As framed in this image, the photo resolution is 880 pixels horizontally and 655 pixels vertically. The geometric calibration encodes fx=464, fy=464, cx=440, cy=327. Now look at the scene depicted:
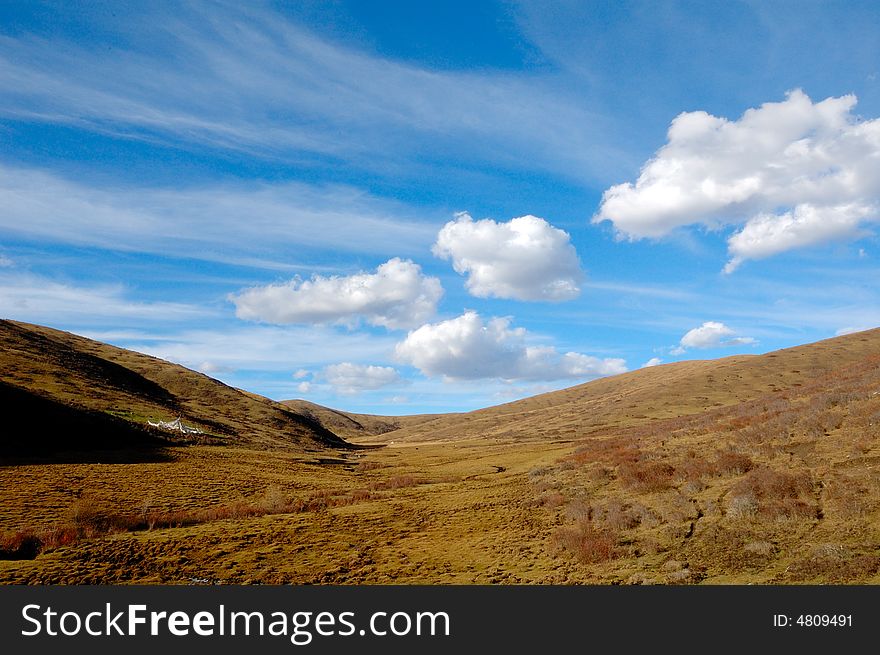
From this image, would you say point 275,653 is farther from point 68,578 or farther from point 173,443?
point 173,443

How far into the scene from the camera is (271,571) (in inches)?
711

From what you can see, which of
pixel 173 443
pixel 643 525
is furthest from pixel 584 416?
pixel 643 525

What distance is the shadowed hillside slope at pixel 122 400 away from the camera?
55.9 m

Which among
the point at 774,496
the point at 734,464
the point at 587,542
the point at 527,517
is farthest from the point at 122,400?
the point at 774,496

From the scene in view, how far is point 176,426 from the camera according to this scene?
69875 millimetres

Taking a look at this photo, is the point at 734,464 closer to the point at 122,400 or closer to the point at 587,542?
the point at 587,542

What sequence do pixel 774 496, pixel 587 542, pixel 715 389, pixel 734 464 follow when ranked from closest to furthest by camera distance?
pixel 587 542 < pixel 774 496 < pixel 734 464 < pixel 715 389

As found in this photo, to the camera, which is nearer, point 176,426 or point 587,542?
point 587,542

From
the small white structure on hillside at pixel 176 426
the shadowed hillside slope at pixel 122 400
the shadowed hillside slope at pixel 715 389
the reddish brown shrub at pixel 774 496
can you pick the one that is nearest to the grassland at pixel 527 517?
the reddish brown shrub at pixel 774 496

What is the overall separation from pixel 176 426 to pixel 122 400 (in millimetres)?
16125

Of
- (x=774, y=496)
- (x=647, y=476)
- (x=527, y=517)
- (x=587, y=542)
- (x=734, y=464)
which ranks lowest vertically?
(x=527, y=517)

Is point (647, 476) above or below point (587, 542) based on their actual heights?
above

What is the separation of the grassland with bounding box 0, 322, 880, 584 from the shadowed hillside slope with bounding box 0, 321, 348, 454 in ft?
59.6

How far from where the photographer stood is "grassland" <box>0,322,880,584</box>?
52.6 ft
